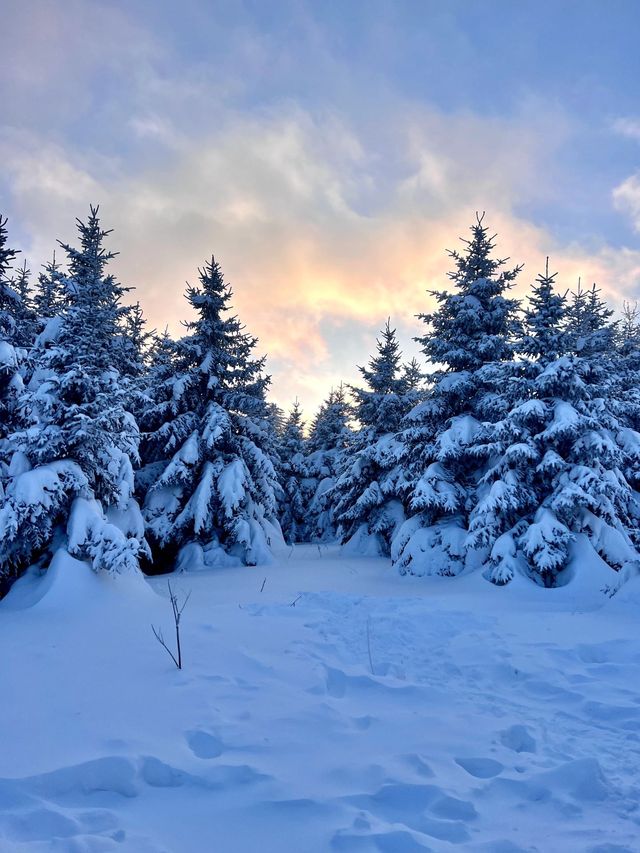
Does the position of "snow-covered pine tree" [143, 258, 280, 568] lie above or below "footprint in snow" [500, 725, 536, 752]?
Result: above

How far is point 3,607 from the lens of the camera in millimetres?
8570

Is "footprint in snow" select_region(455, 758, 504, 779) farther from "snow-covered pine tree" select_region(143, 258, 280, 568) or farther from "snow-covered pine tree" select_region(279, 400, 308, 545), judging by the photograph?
"snow-covered pine tree" select_region(279, 400, 308, 545)

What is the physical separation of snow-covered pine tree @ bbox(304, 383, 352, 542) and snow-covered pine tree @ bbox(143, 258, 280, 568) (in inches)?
457

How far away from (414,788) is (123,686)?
10.9 feet

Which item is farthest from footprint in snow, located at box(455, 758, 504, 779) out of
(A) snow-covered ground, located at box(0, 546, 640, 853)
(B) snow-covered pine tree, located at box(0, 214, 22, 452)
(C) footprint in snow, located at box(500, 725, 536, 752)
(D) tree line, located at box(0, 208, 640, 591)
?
(B) snow-covered pine tree, located at box(0, 214, 22, 452)

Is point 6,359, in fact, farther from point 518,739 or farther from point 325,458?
point 325,458

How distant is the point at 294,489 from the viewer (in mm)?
30938

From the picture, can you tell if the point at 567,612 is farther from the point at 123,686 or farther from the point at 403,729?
the point at 123,686

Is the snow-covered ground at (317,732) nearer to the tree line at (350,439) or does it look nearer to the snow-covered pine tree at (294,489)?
the tree line at (350,439)

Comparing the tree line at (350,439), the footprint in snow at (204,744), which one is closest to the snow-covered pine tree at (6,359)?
the tree line at (350,439)

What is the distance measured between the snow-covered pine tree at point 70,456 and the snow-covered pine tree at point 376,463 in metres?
10.6

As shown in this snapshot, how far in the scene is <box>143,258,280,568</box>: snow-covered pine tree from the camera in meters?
16.1

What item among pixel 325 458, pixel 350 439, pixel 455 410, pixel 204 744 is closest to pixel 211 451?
pixel 350 439

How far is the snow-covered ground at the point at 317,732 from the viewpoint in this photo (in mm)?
2910
